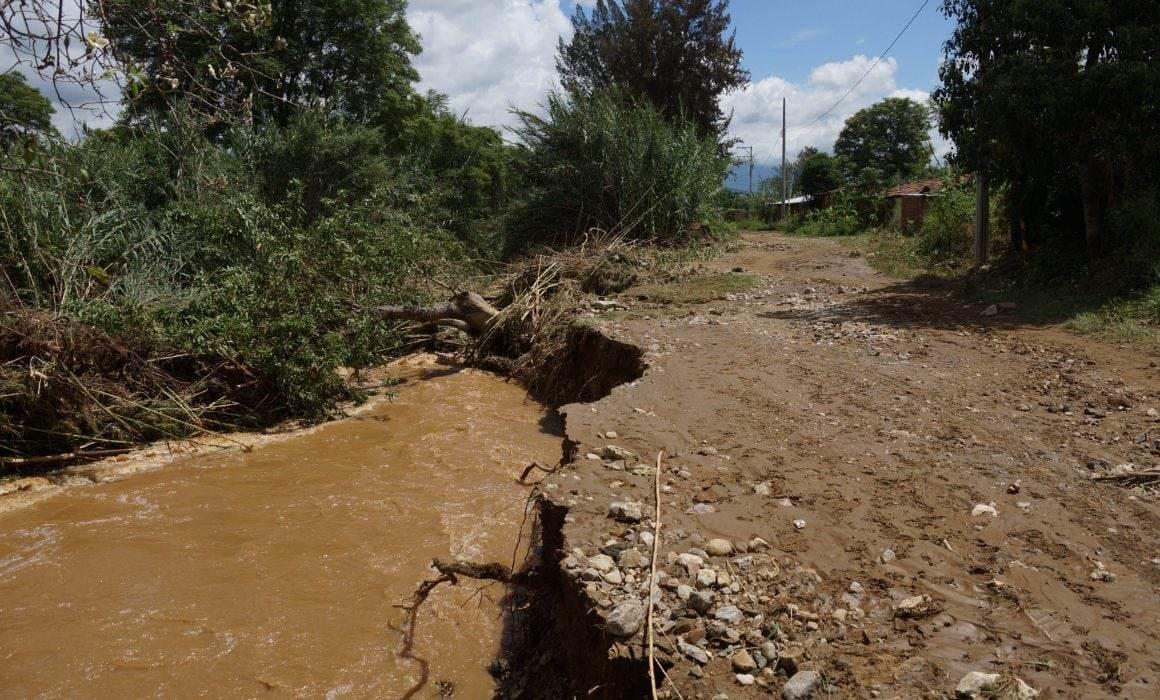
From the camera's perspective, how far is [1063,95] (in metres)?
7.97

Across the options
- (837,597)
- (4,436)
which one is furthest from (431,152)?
(837,597)

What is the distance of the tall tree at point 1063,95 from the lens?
7.70 metres

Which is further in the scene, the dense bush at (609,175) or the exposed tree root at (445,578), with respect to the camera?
the dense bush at (609,175)

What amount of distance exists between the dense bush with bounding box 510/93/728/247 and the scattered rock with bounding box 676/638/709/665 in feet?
33.9

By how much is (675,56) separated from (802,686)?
22645 millimetres

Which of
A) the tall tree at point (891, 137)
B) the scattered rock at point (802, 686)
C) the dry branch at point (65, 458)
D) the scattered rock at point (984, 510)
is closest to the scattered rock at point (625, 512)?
the scattered rock at point (802, 686)

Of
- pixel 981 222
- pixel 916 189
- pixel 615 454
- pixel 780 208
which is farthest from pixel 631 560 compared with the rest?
pixel 780 208

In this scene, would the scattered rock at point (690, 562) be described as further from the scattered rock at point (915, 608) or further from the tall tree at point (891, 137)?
the tall tree at point (891, 137)

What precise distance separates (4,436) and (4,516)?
0.91 metres

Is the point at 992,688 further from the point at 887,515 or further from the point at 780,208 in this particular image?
the point at 780,208

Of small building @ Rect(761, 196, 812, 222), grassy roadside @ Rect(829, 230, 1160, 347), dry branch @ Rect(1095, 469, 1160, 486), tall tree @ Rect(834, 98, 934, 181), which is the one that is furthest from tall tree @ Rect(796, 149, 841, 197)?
dry branch @ Rect(1095, 469, 1160, 486)

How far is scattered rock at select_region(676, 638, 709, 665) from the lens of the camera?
98.8 inches

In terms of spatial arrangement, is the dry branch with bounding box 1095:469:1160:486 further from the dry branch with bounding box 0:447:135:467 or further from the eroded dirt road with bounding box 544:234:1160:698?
the dry branch with bounding box 0:447:135:467

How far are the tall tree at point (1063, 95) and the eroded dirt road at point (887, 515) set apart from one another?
2.82m
